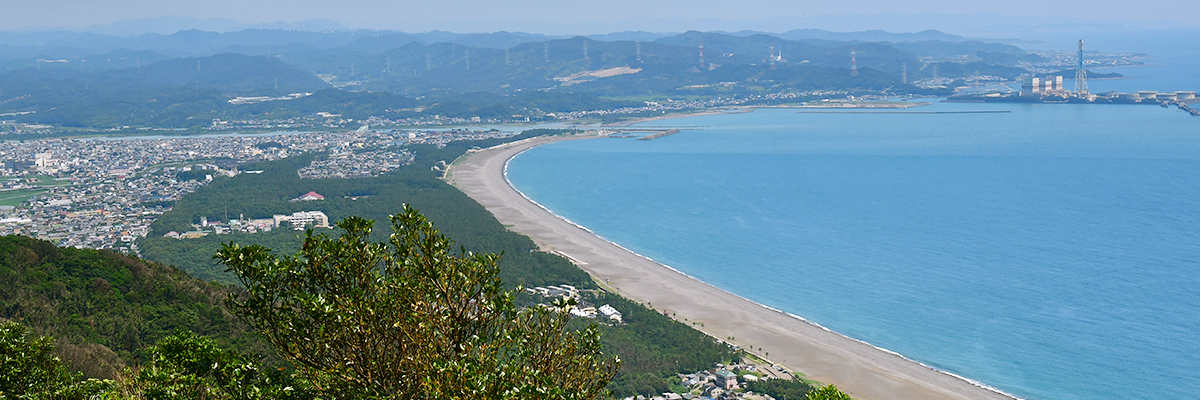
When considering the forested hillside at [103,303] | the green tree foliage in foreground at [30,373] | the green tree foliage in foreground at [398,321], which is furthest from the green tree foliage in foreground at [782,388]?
the green tree foliage in foreground at [30,373]

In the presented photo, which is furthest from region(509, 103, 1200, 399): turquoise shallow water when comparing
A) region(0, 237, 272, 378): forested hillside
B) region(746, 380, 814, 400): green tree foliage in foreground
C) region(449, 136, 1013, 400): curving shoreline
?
region(0, 237, 272, 378): forested hillside

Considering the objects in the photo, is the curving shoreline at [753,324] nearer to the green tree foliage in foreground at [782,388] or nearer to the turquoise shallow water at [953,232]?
the turquoise shallow water at [953,232]

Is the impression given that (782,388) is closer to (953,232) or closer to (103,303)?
(103,303)

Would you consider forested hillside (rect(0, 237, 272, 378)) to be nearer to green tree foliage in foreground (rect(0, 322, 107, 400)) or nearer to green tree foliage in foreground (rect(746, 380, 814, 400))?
green tree foliage in foreground (rect(0, 322, 107, 400))

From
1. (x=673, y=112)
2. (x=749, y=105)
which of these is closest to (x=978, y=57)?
(x=749, y=105)

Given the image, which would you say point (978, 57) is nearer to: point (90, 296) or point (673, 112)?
point (673, 112)
